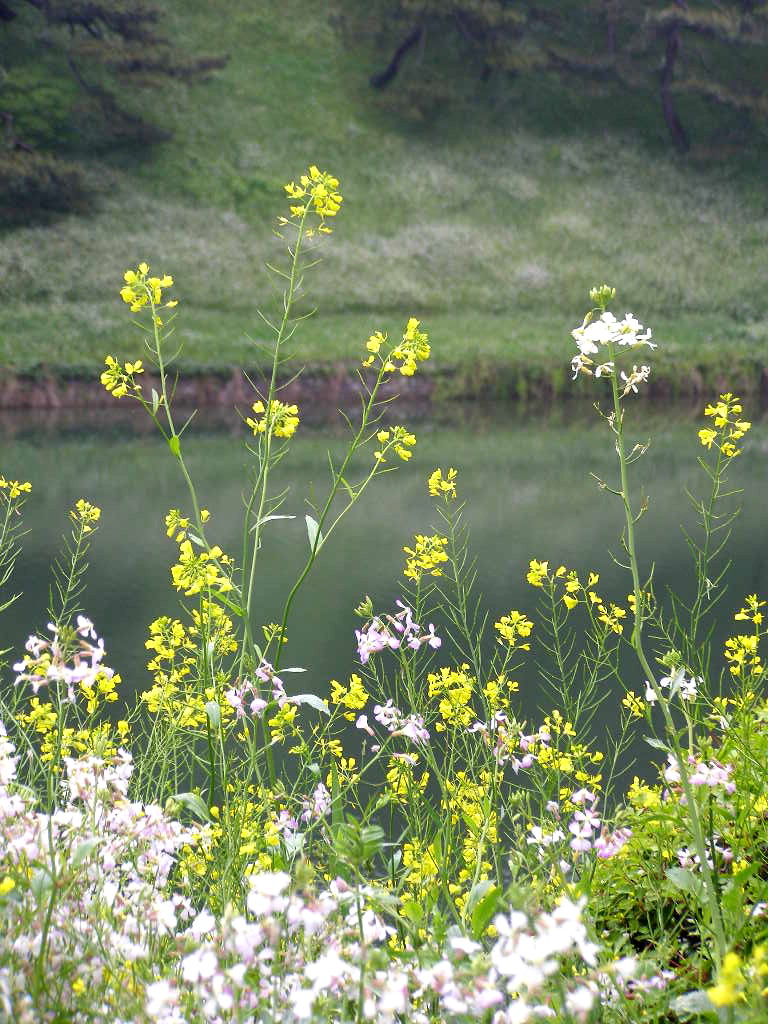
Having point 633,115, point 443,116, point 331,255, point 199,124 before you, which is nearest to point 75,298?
point 331,255

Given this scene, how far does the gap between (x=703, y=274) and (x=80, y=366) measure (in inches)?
656

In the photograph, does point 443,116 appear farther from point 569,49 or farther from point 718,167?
point 718,167

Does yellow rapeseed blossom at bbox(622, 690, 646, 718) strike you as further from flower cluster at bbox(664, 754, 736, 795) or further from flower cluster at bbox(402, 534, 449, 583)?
flower cluster at bbox(402, 534, 449, 583)

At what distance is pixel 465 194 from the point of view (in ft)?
103

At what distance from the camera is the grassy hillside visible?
999 inches

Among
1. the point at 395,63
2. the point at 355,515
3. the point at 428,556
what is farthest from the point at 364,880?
the point at 395,63

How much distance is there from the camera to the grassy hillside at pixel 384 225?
25375mm

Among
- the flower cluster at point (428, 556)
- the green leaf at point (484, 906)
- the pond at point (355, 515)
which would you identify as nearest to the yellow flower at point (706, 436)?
the flower cluster at point (428, 556)

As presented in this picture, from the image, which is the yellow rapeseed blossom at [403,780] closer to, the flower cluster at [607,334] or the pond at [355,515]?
the flower cluster at [607,334]

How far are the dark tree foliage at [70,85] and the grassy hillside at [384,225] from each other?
0.79 metres

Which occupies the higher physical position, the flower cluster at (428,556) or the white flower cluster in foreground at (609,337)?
the white flower cluster in foreground at (609,337)

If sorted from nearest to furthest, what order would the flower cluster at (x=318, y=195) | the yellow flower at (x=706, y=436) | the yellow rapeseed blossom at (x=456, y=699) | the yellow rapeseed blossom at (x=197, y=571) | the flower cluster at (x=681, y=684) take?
the flower cluster at (x=681, y=684)
the yellow rapeseed blossom at (x=197, y=571)
the yellow flower at (x=706, y=436)
the flower cluster at (x=318, y=195)
the yellow rapeseed blossom at (x=456, y=699)

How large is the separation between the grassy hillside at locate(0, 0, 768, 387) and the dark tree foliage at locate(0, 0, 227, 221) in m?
0.79

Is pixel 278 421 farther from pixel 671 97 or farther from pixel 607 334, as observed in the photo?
pixel 671 97
